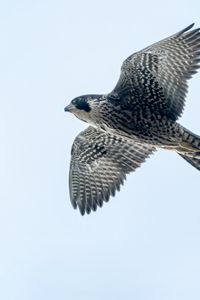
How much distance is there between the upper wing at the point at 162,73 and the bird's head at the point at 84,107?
0.41 meters

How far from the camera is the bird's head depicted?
2073 centimetres

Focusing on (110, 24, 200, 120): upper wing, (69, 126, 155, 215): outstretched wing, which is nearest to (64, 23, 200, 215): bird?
(110, 24, 200, 120): upper wing

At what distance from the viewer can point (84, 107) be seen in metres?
20.8

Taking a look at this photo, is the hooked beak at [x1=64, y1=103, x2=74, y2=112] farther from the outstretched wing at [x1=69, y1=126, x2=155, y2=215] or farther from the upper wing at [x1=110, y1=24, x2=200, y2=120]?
the outstretched wing at [x1=69, y1=126, x2=155, y2=215]

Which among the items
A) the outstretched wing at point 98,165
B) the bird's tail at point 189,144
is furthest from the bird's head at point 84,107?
the bird's tail at point 189,144

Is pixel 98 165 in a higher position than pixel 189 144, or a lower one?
higher

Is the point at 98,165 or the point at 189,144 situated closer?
the point at 189,144

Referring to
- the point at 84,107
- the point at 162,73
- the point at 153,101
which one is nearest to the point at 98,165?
the point at 84,107

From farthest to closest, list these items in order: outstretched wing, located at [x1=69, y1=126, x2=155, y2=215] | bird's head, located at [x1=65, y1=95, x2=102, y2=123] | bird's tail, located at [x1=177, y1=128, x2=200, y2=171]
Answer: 1. outstretched wing, located at [x1=69, y1=126, x2=155, y2=215]
2. bird's head, located at [x1=65, y1=95, x2=102, y2=123]
3. bird's tail, located at [x1=177, y1=128, x2=200, y2=171]

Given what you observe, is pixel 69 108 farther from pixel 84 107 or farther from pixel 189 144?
pixel 189 144

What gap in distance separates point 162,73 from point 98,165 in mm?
2557

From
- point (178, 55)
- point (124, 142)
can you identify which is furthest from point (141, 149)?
point (178, 55)

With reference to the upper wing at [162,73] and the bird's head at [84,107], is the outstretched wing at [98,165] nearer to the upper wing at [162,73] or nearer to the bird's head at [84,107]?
the bird's head at [84,107]

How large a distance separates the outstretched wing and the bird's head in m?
1.15
